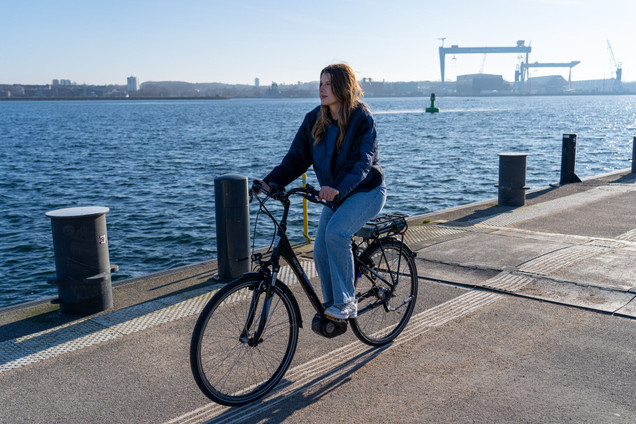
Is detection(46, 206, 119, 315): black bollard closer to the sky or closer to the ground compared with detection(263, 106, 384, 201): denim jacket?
closer to the ground

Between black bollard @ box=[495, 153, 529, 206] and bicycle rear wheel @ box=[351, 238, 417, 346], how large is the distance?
612 centimetres

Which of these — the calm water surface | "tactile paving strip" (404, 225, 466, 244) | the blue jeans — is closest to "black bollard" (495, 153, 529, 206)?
"tactile paving strip" (404, 225, 466, 244)

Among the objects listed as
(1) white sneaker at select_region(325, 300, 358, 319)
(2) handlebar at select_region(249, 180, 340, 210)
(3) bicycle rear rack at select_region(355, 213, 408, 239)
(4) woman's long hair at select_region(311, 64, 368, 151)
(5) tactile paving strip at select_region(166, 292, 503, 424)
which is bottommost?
(5) tactile paving strip at select_region(166, 292, 503, 424)

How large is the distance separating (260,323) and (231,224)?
2527 mm

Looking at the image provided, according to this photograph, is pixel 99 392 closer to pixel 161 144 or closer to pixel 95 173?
pixel 95 173

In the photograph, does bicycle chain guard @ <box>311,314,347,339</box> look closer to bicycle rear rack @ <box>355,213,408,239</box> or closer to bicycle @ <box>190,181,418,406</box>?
bicycle @ <box>190,181,418,406</box>

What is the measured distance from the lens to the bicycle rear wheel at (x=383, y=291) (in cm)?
445

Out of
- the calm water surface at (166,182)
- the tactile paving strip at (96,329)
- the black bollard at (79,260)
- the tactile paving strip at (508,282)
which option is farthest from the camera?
the calm water surface at (166,182)

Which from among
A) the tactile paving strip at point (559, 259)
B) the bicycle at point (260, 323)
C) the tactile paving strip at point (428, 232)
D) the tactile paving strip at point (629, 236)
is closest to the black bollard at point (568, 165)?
the tactile paving strip at point (629, 236)

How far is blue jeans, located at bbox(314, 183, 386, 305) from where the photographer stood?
3.92 meters

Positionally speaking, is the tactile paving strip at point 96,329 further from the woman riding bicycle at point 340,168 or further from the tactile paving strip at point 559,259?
the tactile paving strip at point 559,259

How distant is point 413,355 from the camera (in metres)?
4.42

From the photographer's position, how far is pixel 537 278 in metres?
6.04

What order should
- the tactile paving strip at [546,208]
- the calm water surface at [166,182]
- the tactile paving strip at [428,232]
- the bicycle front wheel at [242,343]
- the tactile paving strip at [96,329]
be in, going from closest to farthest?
the bicycle front wheel at [242,343]
the tactile paving strip at [96,329]
the tactile paving strip at [428,232]
the tactile paving strip at [546,208]
the calm water surface at [166,182]
